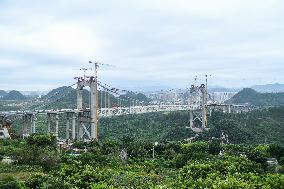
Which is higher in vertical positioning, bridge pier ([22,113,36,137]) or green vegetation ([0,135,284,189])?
bridge pier ([22,113,36,137])

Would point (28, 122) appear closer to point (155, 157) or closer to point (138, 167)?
point (155, 157)

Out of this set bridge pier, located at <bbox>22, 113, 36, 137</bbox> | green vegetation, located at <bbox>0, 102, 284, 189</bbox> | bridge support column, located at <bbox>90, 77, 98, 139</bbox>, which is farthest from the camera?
bridge pier, located at <bbox>22, 113, 36, 137</bbox>

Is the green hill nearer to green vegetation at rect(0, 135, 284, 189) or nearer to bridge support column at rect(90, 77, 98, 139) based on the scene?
bridge support column at rect(90, 77, 98, 139)

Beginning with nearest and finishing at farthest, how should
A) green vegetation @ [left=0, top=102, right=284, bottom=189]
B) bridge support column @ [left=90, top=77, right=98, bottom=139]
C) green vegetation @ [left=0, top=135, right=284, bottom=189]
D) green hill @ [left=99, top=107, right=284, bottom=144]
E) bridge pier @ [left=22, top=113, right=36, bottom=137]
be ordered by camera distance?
1. green vegetation @ [left=0, top=135, right=284, bottom=189]
2. green vegetation @ [left=0, top=102, right=284, bottom=189]
3. bridge support column @ [left=90, top=77, right=98, bottom=139]
4. bridge pier @ [left=22, top=113, right=36, bottom=137]
5. green hill @ [left=99, top=107, right=284, bottom=144]

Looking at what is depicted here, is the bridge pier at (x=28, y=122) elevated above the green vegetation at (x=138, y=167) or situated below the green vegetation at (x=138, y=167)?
above

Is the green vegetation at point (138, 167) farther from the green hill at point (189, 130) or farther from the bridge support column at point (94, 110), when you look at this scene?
the green hill at point (189, 130)

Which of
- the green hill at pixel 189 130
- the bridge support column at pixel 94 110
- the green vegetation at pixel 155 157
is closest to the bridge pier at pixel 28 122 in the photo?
the bridge support column at pixel 94 110

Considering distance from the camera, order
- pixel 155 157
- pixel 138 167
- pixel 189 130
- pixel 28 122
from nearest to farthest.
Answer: pixel 138 167, pixel 155 157, pixel 28 122, pixel 189 130

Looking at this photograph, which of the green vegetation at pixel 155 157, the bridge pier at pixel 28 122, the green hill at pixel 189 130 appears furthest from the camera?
the green hill at pixel 189 130

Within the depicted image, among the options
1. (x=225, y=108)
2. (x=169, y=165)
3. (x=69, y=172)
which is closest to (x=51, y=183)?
(x=69, y=172)

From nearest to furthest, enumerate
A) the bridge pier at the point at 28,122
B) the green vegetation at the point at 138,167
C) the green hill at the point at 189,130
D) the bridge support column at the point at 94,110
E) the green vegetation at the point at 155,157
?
the green vegetation at the point at 138,167 < the green vegetation at the point at 155,157 < the bridge support column at the point at 94,110 < the bridge pier at the point at 28,122 < the green hill at the point at 189,130

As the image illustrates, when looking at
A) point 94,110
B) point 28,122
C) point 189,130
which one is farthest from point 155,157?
point 189,130

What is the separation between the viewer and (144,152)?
5528cm

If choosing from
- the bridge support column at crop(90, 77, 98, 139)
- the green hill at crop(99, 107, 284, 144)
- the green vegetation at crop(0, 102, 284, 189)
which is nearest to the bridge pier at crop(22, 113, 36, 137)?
the bridge support column at crop(90, 77, 98, 139)
